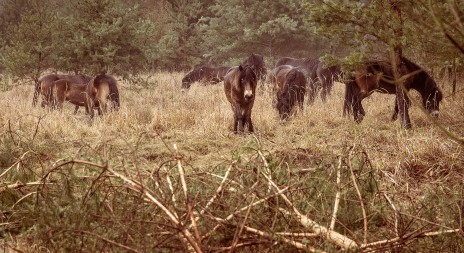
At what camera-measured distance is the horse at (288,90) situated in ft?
36.7

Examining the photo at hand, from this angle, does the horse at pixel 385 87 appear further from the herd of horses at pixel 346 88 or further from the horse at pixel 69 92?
the horse at pixel 69 92

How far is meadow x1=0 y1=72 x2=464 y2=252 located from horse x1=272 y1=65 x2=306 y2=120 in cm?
31

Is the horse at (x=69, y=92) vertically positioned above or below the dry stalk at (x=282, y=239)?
above

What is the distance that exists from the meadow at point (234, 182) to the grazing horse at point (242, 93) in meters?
0.37

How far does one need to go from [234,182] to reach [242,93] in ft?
20.1

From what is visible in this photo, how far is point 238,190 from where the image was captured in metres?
3.92

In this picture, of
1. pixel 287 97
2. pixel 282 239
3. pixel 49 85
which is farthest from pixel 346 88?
pixel 282 239

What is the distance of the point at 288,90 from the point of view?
11.5 metres

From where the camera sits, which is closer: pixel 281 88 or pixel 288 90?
pixel 288 90

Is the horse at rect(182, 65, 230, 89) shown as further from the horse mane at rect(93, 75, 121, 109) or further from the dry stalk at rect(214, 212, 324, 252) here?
the dry stalk at rect(214, 212, 324, 252)

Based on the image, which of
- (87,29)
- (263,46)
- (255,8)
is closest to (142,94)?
(87,29)

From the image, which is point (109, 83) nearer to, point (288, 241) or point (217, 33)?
point (288, 241)

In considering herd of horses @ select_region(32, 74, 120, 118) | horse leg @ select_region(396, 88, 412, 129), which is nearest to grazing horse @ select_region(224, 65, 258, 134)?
horse leg @ select_region(396, 88, 412, 129)

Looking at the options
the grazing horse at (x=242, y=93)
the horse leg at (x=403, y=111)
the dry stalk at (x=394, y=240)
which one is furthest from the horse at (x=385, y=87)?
the dry stalk at (x=394, y=240)
